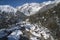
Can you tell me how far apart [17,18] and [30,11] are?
4.05ft

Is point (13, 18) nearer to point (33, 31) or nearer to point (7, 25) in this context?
point (7, 25)

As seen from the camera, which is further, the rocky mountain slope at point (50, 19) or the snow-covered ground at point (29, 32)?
the rocky mountain slope at point (50, 19)

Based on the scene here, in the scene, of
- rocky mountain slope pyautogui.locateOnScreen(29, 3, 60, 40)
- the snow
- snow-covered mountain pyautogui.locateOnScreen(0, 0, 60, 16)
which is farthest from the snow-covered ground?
snow-covered mountain pyautogui.locateOnScreen(0, 0, 60, 16)

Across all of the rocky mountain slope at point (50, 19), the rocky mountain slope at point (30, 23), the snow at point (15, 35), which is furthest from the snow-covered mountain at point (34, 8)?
the snow at point (15, 35)

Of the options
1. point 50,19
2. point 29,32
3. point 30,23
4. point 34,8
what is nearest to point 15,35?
point 29,32

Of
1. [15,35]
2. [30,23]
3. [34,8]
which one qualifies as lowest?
[15,35]

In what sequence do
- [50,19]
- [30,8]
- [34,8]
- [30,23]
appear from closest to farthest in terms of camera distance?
[30,23] → [50,19] → [34,8] → [30,8]

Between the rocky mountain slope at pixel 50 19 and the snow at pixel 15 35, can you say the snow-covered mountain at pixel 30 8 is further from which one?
the snow at pixel 15 35

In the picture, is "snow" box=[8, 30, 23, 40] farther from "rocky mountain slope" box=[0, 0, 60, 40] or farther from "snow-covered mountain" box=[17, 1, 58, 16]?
"snow-covered mountain" box=[17, 1, 58, 16]

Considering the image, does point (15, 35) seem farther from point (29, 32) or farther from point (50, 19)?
point (50, 19)

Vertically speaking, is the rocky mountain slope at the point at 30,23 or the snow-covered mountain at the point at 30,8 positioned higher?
the snow-covered mountain at the point at 30,8

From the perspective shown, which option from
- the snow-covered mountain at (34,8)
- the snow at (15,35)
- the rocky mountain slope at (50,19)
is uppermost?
the snow-covered mountain at (34,8)

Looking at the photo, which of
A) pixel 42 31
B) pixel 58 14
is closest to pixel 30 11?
pixel 58 14

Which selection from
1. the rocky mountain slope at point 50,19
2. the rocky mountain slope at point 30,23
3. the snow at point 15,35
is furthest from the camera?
the rocky mountain slope at point 50,19
